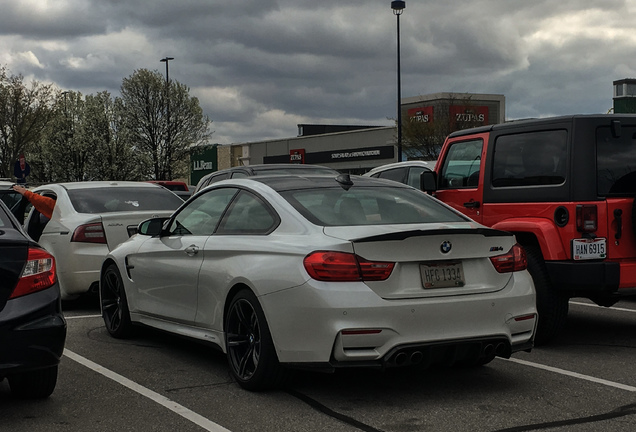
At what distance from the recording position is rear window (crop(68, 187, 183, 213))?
10281 mm

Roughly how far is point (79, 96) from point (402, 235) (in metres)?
52.1

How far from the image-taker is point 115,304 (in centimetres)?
831

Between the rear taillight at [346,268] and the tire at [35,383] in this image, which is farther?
the tire at [35,383]

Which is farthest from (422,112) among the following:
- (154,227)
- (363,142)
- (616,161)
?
(154,227)

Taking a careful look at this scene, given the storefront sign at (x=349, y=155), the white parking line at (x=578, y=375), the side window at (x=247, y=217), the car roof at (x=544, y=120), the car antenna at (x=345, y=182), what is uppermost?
the storefront sign at (x=349, y=155)

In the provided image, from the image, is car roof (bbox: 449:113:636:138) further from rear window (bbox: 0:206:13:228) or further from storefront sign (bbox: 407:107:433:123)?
storefront sign (bbox: 407:107:433:123)

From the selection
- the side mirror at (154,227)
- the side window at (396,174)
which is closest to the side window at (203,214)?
the side mirror at (154,227)

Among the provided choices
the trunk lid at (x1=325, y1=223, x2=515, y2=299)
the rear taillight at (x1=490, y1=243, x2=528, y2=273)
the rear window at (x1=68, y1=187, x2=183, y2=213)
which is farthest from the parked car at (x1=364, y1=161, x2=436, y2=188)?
the trunk lid at (x1=325, y1=223, x2=515, y2=299)

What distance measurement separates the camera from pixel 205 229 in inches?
269

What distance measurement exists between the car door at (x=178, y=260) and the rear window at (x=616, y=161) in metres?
3.12

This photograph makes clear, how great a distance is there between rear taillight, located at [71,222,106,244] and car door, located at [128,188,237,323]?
89.0 inches

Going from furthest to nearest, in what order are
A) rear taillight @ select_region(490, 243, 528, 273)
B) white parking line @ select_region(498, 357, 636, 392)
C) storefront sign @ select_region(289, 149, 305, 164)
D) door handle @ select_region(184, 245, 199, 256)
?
storefront sign @ select_region(289, 149, 305, 164) → door handle @ select_region(184, 245, 199, 256) → white parking line @ select_region(498, 357, 636, 392) → rear taillight @ select_region(490, 243, 528, 273)

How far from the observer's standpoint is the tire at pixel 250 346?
18.6ft

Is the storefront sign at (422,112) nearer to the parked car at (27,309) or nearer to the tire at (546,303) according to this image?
the tire at (546,303)
